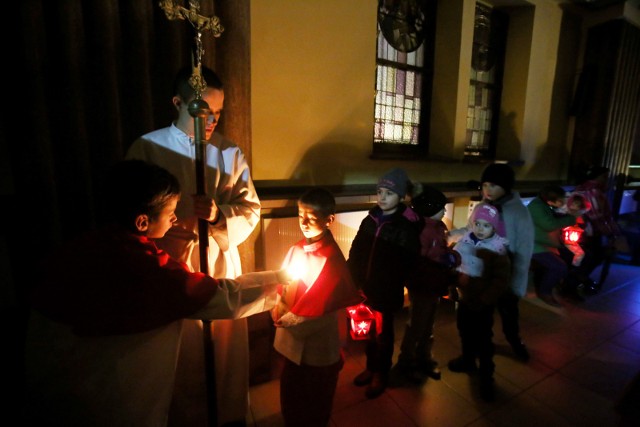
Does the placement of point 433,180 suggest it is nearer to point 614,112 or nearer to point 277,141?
point 277,141

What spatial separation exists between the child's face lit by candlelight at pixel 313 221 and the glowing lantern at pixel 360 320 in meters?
0.85

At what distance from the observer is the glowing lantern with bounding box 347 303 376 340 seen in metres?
2.41

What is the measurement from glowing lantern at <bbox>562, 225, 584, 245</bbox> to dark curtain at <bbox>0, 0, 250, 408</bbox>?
4555 millimetres

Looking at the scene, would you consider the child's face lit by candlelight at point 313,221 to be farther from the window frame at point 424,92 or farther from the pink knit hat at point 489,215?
the window frame at point 424,92

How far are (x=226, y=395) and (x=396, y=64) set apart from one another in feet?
13.4

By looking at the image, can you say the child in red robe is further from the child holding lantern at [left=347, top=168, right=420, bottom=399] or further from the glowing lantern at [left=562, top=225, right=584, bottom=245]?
the glowing lantern at [left=562, top=225, right=584, bottom=245]

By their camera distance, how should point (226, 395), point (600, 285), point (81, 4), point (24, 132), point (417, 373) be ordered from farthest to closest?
point (600, 285)
point (417, 373)
point (226, 395)
point (81, 4)
point (24, 132)

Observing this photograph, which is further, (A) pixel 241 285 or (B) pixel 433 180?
(B) pixel 433 180

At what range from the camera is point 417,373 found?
9.07 ft

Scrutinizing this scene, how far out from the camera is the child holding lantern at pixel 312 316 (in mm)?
1772

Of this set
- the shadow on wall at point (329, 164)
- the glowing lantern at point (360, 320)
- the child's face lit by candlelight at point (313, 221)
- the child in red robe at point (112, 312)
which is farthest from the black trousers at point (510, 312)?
the child in red robe at point (112, 312)

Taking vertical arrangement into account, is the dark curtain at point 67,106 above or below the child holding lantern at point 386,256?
above

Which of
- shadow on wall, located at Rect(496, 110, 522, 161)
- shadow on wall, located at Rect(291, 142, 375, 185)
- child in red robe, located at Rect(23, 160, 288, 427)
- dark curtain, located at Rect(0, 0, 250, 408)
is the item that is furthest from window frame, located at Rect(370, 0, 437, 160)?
child in red robe, located at Rect(23, 160, 288, 427)

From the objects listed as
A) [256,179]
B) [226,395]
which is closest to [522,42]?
[256,179]
